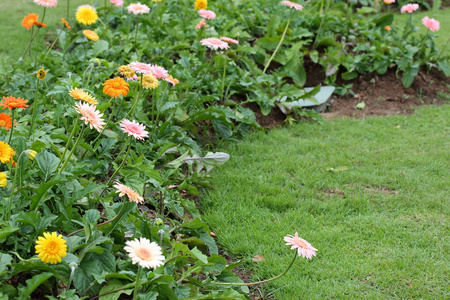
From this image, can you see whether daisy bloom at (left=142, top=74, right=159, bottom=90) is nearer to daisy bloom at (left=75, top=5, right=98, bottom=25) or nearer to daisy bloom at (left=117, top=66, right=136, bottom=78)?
daisy bloom at (left=117, top=66, right=136, bottom=78)

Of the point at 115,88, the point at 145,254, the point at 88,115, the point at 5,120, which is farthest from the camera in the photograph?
the point at 115,88

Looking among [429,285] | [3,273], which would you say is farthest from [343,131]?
[3,273]

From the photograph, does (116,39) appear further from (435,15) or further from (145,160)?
(435,15)

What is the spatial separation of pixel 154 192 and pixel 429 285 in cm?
162

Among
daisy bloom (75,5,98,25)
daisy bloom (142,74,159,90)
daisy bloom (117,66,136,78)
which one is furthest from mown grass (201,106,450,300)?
daisy bloom (75,5,98,25)

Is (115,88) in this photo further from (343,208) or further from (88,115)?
(343,208)

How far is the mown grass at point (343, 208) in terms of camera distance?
8.03 feet

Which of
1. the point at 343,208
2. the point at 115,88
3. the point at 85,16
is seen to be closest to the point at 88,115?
the point at 115,88

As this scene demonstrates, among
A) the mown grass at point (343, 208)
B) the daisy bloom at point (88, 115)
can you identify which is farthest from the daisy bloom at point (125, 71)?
the mown grass at point (343, 208)

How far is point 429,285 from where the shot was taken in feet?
7.90

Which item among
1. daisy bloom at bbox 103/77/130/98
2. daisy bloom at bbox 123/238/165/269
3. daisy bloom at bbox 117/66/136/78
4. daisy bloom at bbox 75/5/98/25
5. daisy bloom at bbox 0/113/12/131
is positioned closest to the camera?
daisy bloom at bbox 123/238/165/269

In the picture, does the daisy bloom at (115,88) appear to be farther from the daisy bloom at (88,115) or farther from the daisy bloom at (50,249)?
the daisy bloom at (50,249)

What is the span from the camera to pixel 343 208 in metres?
3.11

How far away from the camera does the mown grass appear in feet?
8.03
